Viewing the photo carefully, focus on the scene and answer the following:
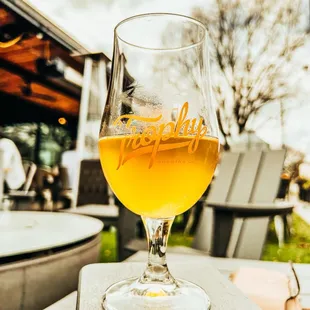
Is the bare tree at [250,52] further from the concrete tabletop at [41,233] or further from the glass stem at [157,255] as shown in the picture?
the glass stem at [157,255]

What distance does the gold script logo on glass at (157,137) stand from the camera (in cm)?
48

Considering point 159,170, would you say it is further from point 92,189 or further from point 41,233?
point 92,189

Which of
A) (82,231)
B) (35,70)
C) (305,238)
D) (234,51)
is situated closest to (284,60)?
(234,51)

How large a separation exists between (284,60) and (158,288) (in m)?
7.90

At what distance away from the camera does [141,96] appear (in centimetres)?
51

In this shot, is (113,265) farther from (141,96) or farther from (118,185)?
(141,96)

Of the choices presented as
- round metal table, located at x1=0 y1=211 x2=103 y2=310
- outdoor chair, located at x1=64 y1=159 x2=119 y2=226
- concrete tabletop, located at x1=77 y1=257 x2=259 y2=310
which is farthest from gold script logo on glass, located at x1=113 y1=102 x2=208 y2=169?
outdoor chair, located at x1=64 y1=159 x2=119 y2=226

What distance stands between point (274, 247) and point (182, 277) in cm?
473

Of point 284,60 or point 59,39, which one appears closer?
point 59,39

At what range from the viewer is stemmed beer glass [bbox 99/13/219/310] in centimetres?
48

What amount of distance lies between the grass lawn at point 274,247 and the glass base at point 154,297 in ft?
10.9

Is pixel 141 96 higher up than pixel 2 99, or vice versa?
pixel 2 99

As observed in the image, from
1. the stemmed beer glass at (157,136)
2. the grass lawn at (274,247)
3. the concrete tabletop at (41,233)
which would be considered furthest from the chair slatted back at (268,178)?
the stemmed beer glass at (157,136)

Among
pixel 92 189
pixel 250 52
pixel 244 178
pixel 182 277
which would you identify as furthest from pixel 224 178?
Answer: pixel 250 52
